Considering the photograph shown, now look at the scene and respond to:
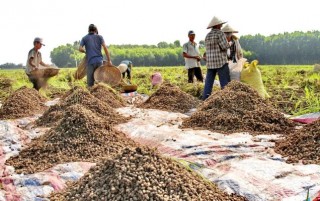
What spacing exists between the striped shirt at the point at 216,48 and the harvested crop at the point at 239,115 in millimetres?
1223

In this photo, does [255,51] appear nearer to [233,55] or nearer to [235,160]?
[233,55]

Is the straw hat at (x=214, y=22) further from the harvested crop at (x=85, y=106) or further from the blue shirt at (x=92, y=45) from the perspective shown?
the blue shirt at (x=92, y=45)

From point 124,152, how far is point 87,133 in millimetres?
1343

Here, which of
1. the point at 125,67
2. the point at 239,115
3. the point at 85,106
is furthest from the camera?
the point at 125,67

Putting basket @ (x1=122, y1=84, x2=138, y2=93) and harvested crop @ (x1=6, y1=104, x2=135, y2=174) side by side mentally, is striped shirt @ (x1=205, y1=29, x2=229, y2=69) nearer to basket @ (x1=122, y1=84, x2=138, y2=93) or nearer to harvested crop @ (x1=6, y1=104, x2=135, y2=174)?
basket @ (x1=122, y1=84, x2=138, y2=93)

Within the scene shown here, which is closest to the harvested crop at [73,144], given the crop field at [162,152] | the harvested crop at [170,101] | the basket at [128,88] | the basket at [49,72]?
the crop field at [162,152]

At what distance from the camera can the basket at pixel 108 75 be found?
8.54 m

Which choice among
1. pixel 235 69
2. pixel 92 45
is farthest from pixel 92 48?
pixel 235 69

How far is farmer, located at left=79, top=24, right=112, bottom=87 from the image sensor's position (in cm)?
814

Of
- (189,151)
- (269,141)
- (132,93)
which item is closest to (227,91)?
(269,141)

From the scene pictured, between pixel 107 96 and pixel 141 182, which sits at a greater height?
pixel 141 182

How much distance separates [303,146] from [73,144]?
183 centimetres

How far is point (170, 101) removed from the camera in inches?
273

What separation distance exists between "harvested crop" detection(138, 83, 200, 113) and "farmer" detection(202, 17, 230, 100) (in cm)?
34
